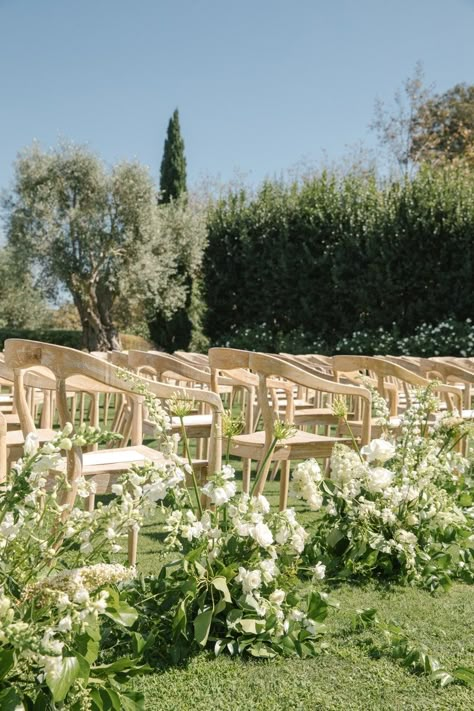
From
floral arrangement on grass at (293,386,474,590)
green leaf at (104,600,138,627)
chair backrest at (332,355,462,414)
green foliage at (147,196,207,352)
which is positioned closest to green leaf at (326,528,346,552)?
floral arrangement on grass at (293,386,474,590)

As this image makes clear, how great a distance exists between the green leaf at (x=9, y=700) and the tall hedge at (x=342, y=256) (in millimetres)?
13087

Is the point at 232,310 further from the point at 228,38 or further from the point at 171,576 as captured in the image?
the point at 171,576

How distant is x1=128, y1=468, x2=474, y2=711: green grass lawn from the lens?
2.11 m

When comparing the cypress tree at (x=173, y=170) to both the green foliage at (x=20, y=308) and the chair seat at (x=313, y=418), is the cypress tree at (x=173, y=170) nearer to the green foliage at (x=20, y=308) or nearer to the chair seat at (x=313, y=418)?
the green foliage at (x=20, y=308)

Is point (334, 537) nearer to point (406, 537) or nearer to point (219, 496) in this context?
point (406, 537)

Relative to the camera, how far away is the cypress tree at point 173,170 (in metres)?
22.8

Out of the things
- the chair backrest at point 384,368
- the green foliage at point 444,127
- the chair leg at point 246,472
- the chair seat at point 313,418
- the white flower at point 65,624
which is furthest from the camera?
the green foliage at point 444,127

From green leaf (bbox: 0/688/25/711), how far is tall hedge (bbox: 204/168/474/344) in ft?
42.9

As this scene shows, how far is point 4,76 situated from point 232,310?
8296 millimetres

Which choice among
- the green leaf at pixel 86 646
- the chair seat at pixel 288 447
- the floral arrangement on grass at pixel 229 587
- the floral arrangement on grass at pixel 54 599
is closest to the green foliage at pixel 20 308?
the chair seat at pixel 288 447

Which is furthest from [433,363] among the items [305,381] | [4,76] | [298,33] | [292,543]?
[4,76]

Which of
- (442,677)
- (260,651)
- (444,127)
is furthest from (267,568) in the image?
(444,127)

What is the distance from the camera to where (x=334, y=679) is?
2260mm

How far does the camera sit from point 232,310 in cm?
1725
